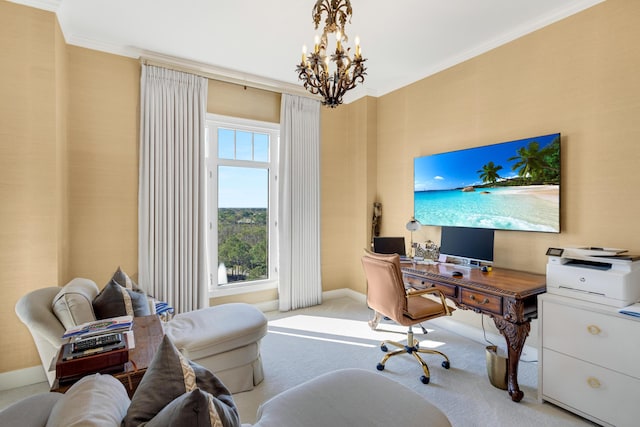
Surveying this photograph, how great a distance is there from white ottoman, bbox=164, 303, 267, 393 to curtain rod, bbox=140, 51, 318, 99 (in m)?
2.67

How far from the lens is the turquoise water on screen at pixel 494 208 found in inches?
105

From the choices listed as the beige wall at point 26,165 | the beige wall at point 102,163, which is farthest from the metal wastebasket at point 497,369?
the beige wall at point 26,165

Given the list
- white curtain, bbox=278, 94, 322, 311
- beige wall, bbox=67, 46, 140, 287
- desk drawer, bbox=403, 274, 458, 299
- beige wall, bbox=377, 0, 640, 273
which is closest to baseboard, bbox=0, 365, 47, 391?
beige wall, bbox=67, 46, 140, 287

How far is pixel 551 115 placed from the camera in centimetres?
270

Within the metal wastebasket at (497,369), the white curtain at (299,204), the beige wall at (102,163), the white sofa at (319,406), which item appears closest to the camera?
the white sofa at (319,406)

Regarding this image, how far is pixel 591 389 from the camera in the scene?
79.0 inches

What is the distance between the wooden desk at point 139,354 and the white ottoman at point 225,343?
13.3 inches

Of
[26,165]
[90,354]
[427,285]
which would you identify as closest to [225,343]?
[90,354]

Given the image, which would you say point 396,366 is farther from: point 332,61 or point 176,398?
point 332,61

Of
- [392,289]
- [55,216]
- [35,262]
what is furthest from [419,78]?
[35,262]

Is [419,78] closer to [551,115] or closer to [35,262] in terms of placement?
[551,115]

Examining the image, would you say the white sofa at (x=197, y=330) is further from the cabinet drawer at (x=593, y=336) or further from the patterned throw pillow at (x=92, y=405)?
the cabinet drawer at (x=593, y=336)

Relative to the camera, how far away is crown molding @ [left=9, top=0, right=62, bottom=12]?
2445 millimetres

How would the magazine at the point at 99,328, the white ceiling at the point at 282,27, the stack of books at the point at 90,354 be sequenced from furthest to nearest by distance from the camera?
1. the white ceiling at the point at 282,27
2. the magazine at the point at 99,328
3. the stack of books at the point at 90,354
